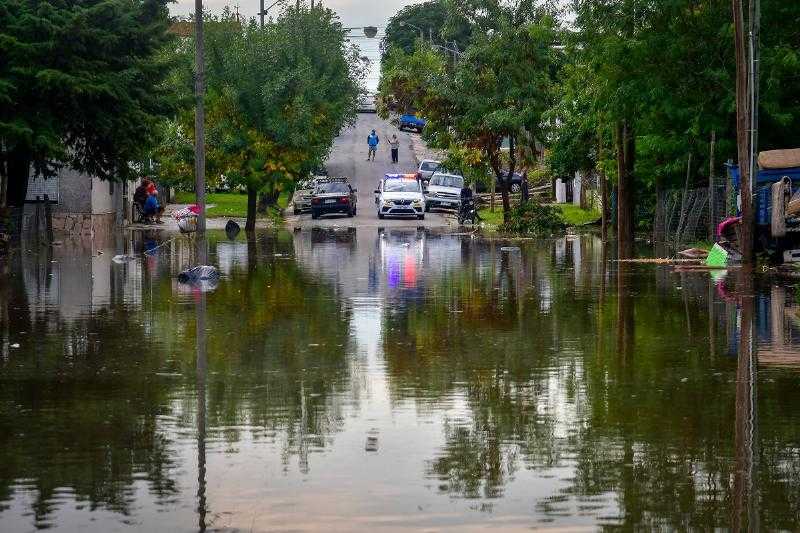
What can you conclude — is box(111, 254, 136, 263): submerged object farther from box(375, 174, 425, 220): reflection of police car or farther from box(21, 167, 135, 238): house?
box(375, 174, 425, 220): reflection of police car

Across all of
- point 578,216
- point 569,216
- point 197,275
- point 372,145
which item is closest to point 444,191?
point 569,216

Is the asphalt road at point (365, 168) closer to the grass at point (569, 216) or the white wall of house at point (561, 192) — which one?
the grass at point (569, 216)

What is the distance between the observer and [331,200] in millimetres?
64688

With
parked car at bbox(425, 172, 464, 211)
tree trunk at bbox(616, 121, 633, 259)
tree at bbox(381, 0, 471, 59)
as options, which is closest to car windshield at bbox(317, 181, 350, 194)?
parked car at bbox(425, 172, 464, 211)

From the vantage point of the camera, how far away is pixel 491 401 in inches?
468

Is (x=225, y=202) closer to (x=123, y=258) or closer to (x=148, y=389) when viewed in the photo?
(x=123, y=258)

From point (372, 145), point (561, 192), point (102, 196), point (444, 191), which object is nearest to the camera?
point (102, 196)

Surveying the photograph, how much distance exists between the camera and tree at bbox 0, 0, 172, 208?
1423 inches

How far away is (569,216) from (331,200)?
1037 cm

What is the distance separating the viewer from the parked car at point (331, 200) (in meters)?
64.6

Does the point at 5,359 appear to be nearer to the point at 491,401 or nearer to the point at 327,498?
the point at 491,401

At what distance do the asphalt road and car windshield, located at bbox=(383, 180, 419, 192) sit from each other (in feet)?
4.60

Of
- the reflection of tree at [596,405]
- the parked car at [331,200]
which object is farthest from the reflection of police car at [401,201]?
the reflection of tree at [596,405]

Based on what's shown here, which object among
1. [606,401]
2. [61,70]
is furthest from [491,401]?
[61,70]
